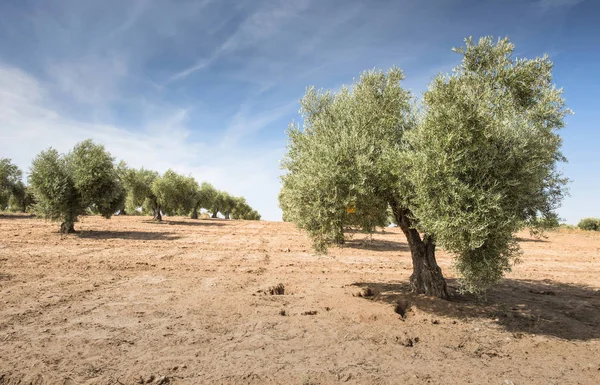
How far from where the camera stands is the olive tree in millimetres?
9836

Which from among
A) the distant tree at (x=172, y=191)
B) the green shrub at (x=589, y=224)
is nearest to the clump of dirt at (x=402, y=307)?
the distant tree at (x=172, y=191)

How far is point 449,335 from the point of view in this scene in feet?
33.3

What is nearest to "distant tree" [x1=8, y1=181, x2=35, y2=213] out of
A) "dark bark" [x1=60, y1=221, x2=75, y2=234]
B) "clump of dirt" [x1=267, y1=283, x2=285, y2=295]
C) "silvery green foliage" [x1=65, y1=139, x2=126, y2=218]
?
"dark bark" [x1=60, y1=221, x2=75, y2=234]

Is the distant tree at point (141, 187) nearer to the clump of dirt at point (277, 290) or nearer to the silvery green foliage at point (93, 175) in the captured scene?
the silvery green foliage at point (93, 175)

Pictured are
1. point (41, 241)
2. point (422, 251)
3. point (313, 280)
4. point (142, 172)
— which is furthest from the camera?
point (142, 172)

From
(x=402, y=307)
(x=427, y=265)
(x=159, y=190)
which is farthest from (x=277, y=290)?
(x=159, y=190)

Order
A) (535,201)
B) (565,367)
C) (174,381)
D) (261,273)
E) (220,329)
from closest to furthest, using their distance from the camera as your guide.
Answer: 1. (174,381)
2. (565,367)
3. (220,329)
4. (535,201)
5. (261,273)

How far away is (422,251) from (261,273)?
8.76 meters

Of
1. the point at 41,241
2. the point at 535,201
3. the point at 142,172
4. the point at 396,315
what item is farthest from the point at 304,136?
the point at 142,172

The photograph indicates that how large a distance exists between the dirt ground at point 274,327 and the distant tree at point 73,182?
1134 centimetres

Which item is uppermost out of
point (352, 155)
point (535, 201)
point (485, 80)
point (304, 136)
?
point (485, 80)

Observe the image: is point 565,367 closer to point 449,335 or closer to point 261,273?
point 449,335

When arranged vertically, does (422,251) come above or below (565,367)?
above

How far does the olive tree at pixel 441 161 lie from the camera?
984cm
